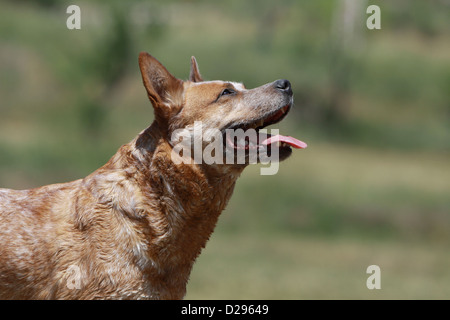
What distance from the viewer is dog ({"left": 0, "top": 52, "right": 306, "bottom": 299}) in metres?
5.76

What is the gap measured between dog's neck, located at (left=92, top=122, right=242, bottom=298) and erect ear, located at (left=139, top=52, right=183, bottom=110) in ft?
0.87

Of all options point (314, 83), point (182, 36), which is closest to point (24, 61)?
point (182, 36)

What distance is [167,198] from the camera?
598 centimetres

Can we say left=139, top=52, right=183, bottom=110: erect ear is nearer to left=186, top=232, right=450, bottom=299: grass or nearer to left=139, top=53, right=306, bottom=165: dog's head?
left=139, top=53, right=306, bottom=165: dog's head

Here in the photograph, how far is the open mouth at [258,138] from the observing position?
244 inches

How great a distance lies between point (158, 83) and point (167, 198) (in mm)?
1014

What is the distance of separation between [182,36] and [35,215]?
40638 millimetres

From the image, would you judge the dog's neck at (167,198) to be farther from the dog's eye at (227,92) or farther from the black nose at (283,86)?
the black nose at (283,86)

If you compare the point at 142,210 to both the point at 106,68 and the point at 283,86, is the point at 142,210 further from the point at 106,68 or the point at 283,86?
the point at 106,68

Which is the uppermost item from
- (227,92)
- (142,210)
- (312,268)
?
(227,92)

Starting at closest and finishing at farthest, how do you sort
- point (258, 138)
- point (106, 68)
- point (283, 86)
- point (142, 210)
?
point (142, 210) → point (258, 138) → point (283, 86) → point (106, 68)

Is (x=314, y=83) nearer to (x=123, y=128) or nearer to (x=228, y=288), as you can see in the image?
(x=123, y=128)

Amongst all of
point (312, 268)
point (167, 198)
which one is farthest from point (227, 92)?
point (312, 268)

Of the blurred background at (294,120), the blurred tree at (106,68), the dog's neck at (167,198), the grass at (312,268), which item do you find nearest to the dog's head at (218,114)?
the dog's neck at (167,198)
